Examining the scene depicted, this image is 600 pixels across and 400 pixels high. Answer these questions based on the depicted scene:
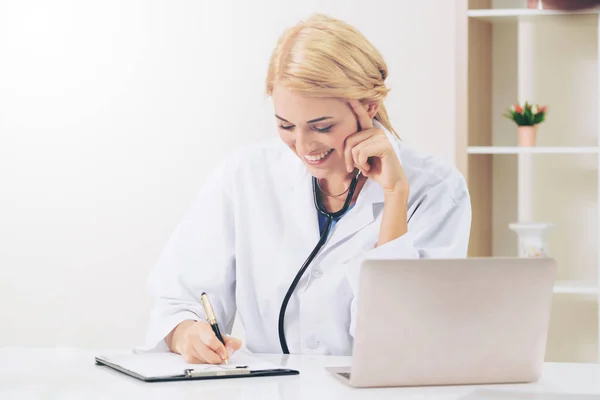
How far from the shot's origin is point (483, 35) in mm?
3166

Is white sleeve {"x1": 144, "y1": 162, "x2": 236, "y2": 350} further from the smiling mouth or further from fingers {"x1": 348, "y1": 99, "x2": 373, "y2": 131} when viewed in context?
fingers {"x1": 348, "y1": 99, "x2": 373, "y2": 131}

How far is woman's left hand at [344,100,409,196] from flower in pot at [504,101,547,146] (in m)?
0.68

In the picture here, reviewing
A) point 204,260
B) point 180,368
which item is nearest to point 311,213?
point 204,260

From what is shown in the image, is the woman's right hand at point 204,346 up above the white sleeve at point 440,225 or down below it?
below

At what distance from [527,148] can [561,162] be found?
0.31 metres

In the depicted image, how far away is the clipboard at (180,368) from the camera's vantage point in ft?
5.20

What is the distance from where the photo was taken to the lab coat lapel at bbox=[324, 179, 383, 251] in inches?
95.9

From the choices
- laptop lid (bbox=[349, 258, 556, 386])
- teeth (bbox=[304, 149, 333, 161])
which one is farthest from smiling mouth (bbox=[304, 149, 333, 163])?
laptop lid (bbox=[349, 258, 556, 386])

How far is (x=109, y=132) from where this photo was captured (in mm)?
3609

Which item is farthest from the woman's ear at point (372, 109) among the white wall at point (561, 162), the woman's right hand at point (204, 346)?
the woman's right hand at point (204, 346)

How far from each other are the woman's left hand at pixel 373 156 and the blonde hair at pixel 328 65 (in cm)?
8

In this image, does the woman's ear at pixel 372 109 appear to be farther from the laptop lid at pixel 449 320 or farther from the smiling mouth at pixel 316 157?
the laptop lid at pixel 449 320

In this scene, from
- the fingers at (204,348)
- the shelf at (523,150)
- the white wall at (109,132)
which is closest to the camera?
the fingers at (204,348)

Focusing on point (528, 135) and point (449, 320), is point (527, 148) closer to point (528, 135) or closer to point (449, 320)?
point (528, 135)
